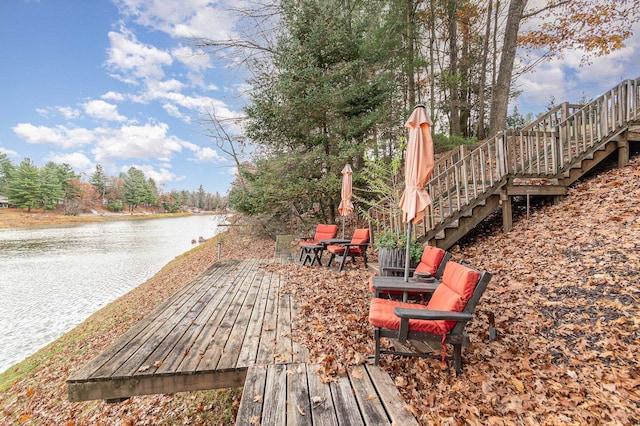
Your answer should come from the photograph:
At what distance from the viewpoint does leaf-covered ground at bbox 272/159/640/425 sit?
220cm

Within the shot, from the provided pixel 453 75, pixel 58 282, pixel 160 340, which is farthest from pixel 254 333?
pixel 453 75

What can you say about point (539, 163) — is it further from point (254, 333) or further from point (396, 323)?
point (254, 333)

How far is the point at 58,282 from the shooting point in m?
12.9

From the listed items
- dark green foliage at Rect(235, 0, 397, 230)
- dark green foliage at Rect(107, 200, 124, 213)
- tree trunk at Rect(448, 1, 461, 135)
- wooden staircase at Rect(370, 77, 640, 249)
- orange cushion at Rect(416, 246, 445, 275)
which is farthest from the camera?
dark green foliage at Rect(107, 200, 124, 213)

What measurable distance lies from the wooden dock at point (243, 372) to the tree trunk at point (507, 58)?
10.6 meters

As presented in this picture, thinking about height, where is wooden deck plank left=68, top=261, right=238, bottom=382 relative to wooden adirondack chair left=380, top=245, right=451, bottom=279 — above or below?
below

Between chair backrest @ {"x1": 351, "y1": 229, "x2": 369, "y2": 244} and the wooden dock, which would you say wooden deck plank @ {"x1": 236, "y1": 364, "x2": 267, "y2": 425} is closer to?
the wooden dock

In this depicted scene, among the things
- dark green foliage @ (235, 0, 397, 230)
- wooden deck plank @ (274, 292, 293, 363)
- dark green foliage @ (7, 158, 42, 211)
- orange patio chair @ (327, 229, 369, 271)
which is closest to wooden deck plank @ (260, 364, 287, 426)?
wooden deck plank @ (274, 292, 293, 363)

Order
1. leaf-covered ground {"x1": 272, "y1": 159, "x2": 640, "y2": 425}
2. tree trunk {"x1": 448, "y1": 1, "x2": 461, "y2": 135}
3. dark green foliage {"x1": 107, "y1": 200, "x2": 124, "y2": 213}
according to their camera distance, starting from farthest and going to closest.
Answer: dark green foliage {"x1": 107, "y1": 200, "x2": 124, "y2": 213} < tree trunk {"x1": 448, "y1": 1, "x2": 461, "y2": 135} < leaf-covered ground {"x1": 272, "y1": 159, "x2": 640, "y2": 425}

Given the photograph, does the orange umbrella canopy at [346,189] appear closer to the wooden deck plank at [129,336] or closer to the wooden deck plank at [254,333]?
the wooden deck plank at [254,333]

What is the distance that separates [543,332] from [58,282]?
17.4 meters

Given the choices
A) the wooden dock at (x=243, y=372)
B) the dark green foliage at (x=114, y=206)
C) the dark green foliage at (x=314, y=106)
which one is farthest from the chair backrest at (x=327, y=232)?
the dark green foliage at (x=114, y=206)

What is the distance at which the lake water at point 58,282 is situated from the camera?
836 centimetres

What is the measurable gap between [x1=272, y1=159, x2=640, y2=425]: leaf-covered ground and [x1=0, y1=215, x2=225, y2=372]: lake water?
27.9 feet
